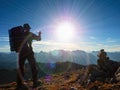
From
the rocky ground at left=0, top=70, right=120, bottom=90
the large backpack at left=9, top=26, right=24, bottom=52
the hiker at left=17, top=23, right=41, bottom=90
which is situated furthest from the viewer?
the hiker at left=17, top=23, right=41, bottom=90

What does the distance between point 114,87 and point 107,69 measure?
620 centimetres

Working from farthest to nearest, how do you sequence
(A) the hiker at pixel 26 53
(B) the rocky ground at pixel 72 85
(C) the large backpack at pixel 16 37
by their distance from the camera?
(A) the hiker at pixel 26 53 → (C) the large backpack at pixel 16 37 → (B) the rocky ground at pixel 72 85

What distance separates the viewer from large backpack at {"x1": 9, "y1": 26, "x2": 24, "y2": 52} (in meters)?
13.3

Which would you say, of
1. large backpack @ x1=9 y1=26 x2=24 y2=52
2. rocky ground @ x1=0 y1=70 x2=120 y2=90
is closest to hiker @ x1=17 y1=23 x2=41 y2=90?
large backpack @ x1=9 y1=26 x2=24 y2=52

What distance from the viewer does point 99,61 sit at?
61.8 ft

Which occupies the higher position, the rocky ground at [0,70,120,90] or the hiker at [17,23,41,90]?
the hiker at [17,23,41,90]

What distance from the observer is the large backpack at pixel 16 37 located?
43.7ft

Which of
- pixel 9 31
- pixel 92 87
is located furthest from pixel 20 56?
pixel 92 87

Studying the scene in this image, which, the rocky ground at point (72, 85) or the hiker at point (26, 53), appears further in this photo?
the hiker at point (26, 53)

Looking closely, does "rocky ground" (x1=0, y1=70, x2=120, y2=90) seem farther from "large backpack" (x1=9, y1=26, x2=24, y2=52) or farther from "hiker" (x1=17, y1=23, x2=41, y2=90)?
"large backpack" (x1=9, y1=26, x2=24, y2=52)

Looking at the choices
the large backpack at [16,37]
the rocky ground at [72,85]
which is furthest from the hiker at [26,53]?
the rocky ground at [72,85]

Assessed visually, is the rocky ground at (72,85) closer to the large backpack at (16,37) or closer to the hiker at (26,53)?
the hiker at (26,53)

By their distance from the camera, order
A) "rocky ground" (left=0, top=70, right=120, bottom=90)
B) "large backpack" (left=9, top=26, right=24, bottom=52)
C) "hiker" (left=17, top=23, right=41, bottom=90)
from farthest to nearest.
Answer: "hiker" (left=17, top=23, right=41, bottom=90)
"large backpack" (left=9, top=26, right=24, bottom=52)
"rocky ground" (left=0, top=70, right=120, bottom=90)

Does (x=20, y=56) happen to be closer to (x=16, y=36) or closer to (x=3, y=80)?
(x=16, y=36)
